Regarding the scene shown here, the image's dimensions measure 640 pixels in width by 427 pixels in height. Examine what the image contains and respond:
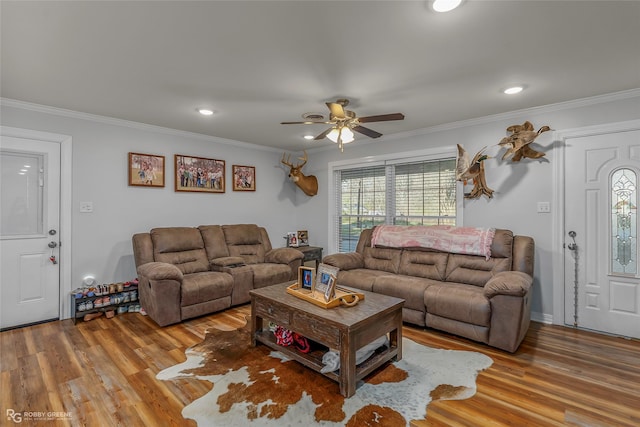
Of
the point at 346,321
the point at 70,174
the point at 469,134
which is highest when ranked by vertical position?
the point at 469,134

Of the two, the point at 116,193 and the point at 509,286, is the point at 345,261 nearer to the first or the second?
the point at 509,286

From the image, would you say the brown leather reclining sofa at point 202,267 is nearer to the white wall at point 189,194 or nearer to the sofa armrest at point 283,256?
the sofa armrest at point 283,256

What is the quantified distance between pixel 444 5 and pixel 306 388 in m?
2.58

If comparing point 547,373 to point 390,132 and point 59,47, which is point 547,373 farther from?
point 59,47

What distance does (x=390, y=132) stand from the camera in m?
4.56

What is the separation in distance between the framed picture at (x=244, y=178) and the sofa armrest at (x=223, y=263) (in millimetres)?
1412

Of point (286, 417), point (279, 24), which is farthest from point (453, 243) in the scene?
point (279, 24)

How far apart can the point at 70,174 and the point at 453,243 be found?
4.60 metres

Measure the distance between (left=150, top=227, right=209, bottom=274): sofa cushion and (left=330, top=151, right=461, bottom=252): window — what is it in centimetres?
229

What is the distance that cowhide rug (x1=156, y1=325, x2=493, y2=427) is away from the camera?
1888mm

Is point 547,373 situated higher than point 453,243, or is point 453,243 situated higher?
point 453,243

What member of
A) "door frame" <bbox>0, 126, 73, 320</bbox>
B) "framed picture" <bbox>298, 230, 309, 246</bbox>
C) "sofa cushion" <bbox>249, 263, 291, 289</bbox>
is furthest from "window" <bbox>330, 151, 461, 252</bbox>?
"door frame" <bbox>0, 126, 73, 320</bbox>

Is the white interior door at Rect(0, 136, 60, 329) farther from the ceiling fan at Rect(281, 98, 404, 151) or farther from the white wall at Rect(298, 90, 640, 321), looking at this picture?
the white wall at Rect(298, 90, 640, 321)

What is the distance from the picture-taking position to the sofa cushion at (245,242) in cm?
474
